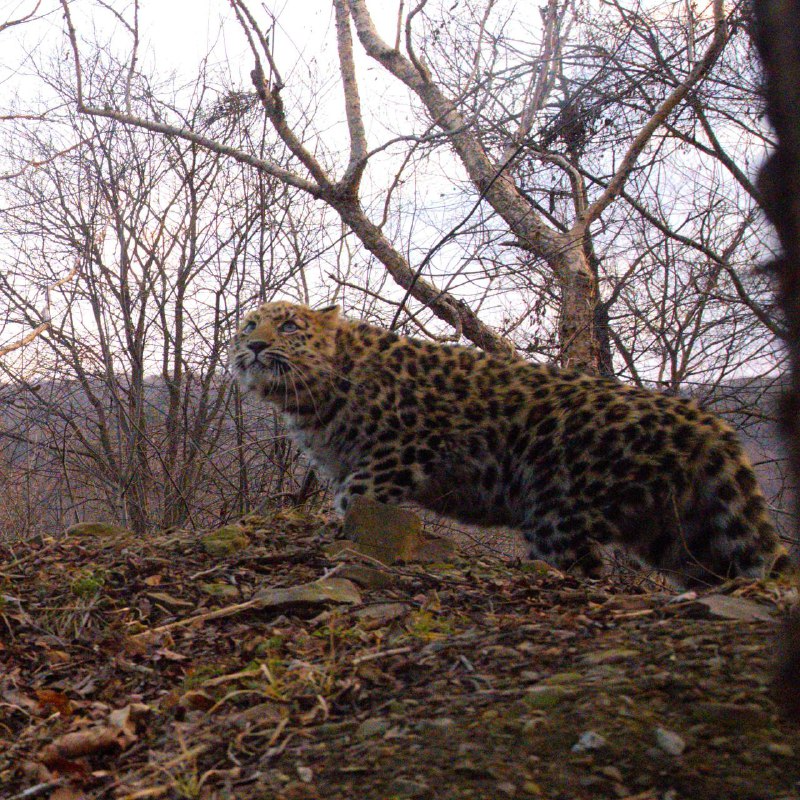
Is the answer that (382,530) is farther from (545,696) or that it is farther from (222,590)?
(545,696)

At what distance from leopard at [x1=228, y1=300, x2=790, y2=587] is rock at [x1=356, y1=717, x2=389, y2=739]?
2.55m

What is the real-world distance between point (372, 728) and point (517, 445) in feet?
11.1

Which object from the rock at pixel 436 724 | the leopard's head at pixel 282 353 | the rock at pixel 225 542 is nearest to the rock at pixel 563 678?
the rock at pixel 436 724

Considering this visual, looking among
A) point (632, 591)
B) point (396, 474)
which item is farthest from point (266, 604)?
point (396, 474)

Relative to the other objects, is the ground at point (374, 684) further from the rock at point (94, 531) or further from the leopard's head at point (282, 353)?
the leopard's head at point (282, 353)

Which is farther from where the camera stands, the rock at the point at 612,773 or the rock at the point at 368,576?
the rock at the point at 368,576

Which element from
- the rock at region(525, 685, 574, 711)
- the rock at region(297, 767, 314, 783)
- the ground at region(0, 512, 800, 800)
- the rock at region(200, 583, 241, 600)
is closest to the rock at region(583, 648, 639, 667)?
the ground at region(0, 512, 800, 800)

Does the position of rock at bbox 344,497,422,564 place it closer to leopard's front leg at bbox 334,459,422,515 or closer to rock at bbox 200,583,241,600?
rock at bbox 200,583,241,600

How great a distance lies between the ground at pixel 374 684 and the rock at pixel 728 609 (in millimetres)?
12

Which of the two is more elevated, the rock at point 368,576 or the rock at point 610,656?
the rock at point 368,576

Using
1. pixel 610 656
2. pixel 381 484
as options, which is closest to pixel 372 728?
pixel 610 656

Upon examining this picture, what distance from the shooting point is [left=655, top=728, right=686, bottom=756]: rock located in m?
2.12

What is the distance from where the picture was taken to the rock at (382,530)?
15.4ft

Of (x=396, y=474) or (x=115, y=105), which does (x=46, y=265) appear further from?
(x=396, y=474)
